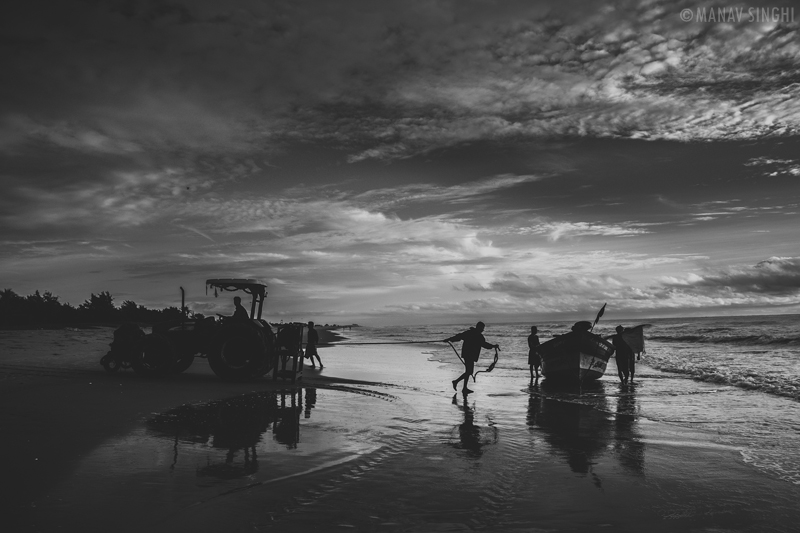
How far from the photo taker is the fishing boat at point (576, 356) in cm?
1673

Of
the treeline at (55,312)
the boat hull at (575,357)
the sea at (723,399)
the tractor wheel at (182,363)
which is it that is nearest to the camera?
the sea at (723,399)

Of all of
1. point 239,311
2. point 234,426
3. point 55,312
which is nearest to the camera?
point 234,426

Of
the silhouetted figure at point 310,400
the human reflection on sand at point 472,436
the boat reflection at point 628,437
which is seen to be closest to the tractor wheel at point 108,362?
the silhouetted figure at point 310,400

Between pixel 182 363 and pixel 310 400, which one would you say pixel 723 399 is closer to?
pixel 310 400

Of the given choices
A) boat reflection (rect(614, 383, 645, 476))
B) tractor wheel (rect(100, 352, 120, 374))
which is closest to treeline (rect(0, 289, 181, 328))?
tractor wheel (rect(100, 352, 120, 374))

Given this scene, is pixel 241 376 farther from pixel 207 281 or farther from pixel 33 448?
pixel 33 448

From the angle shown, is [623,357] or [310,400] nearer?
[310,400]

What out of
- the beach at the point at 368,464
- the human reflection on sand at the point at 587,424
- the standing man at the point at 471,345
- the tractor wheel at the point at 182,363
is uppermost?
the standing man at the point at 471,345

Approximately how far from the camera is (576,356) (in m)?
16.7

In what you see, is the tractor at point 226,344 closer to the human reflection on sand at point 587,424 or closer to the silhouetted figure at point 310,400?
the silhouetted figure at point 310,400

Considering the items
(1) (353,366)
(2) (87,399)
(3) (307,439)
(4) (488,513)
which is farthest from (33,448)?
(1) (353,366)

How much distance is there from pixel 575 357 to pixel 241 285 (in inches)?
406

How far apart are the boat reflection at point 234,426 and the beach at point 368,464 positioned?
38 mm

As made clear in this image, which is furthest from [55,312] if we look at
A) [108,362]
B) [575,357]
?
[575,357]
